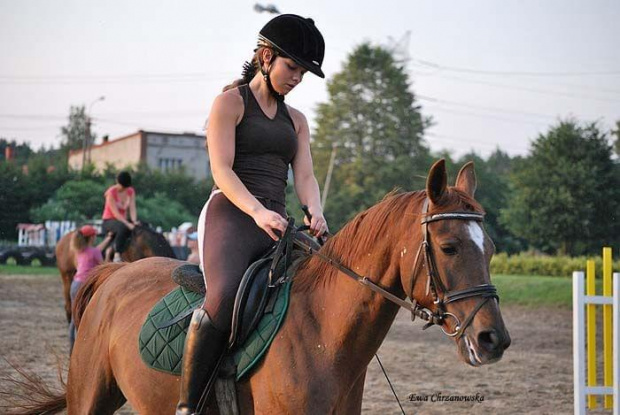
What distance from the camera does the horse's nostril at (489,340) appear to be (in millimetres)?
3195

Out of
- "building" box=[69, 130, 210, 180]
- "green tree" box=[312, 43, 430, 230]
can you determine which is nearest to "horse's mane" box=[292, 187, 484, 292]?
"green tree" box=[312, 43, 430, 230]

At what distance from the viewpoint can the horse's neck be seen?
Result: 3746 mm

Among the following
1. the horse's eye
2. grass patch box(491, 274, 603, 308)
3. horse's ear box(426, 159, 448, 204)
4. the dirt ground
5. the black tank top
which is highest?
the black tank top

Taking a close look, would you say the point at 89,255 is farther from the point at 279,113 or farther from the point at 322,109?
the point at 322,109

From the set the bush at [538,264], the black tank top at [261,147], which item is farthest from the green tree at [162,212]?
the black tank top at [261,147]

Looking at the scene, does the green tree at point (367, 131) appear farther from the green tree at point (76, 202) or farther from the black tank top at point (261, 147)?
the black tank top at point (261, 147)

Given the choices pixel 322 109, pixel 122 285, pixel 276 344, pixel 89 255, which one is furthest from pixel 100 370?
pixel 322 109

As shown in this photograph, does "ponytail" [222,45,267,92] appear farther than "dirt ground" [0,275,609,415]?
No

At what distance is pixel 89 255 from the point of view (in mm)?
12000

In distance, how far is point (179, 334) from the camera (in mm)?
4266

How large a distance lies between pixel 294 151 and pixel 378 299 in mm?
1052

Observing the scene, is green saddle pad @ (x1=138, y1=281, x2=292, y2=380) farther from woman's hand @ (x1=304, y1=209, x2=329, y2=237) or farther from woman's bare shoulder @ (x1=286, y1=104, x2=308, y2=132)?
woman's bare shoulder @ (x1=286, y1=104, x2=308, y2=132)

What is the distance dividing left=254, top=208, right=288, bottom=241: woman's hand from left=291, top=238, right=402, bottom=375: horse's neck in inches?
15.3

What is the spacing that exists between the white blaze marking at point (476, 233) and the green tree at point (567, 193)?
21.4 meters
